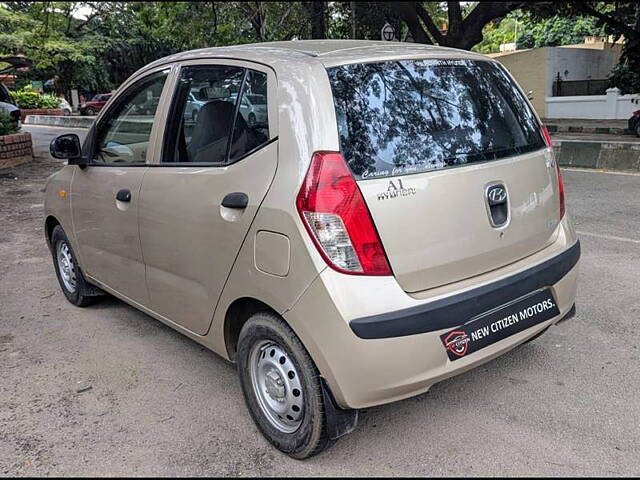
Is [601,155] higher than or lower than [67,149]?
lower

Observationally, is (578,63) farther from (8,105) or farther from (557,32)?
(8,105)

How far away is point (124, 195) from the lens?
3.45 meters

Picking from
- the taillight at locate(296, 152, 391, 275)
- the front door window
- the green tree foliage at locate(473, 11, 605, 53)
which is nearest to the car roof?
the front door window

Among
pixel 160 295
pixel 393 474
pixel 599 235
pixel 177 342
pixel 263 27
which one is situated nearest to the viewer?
pixel 393 474

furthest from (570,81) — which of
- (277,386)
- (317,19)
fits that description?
(277,386)

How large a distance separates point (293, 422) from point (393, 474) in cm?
49

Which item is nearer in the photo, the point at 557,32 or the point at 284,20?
the point at 284,20

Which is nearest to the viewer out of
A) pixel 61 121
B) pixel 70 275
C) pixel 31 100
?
pixel 70 275

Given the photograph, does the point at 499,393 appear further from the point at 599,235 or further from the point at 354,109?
the point at 599,235

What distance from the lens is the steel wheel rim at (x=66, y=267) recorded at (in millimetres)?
4508

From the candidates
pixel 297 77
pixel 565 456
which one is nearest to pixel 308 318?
pixel 297 77

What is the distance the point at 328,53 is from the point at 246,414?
5.95 ft

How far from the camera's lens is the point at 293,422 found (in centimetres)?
265

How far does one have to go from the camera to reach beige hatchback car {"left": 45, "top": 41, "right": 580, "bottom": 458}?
231cm
